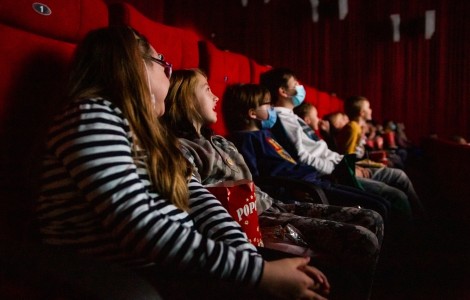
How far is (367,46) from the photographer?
6453mm

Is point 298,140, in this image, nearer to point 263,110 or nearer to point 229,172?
point 263,110

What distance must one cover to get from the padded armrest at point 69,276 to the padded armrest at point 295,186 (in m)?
1.13

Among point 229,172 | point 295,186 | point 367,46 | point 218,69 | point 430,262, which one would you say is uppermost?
point 367,46

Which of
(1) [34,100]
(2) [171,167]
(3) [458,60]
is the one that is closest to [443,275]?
(2) [171,167]

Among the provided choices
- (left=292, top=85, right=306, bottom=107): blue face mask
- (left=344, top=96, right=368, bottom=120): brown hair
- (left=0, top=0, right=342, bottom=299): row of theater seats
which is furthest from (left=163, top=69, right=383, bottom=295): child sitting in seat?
(left=344, top=96, right=368, bottom=120): brown hair

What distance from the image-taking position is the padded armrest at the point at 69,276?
0.54 m

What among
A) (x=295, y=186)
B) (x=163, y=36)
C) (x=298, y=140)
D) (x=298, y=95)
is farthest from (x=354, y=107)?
(x=163, y=36)

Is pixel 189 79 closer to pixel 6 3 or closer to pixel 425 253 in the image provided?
pixel 6 3

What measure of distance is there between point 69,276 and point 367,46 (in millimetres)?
6534

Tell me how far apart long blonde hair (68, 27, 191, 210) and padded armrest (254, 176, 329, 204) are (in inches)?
34.5

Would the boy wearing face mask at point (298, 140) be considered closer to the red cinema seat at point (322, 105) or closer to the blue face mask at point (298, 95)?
the blue face mask at point (298, 95)

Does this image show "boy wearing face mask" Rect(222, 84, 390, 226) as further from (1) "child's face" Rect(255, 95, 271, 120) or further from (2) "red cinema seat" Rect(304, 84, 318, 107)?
(2) "red cinema seat" Rect(304, 84, 318, 107)

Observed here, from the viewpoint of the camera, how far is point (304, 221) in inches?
52.5

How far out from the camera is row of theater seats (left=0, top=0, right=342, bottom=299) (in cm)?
56
